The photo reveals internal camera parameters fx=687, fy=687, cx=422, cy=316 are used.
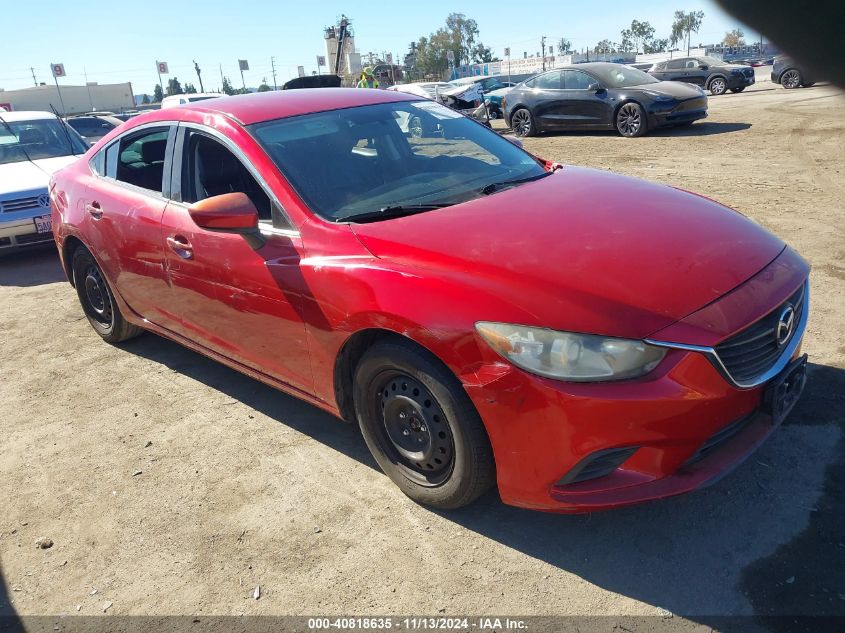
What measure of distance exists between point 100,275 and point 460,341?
11.2 feet

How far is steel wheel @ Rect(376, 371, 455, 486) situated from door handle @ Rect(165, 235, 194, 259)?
1.44 meters

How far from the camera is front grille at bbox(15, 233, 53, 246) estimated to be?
24.3ft

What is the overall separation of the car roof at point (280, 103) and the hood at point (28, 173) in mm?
3902

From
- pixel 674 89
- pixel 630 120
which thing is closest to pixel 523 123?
pixel 630 120

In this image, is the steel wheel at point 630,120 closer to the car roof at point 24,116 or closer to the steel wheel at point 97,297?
the car roof at point 24,116

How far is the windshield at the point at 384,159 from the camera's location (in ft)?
10.7

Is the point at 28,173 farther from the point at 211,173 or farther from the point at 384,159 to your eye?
the point at 384,159

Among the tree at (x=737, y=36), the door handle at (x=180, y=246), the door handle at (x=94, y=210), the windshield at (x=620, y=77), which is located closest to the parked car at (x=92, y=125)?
the windshield at (x=620, y=77)

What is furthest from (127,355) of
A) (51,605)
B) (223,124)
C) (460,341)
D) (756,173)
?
(756,173)

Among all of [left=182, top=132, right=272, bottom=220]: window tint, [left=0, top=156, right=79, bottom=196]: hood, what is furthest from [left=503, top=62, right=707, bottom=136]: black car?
[left=182, top=132, right=272, bottom=220]: window tint

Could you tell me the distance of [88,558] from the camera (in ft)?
9.39

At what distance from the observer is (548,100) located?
46.8 feet

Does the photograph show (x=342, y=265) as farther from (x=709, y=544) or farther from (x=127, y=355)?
(x=127, y=355)

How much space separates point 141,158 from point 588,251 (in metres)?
3.07
